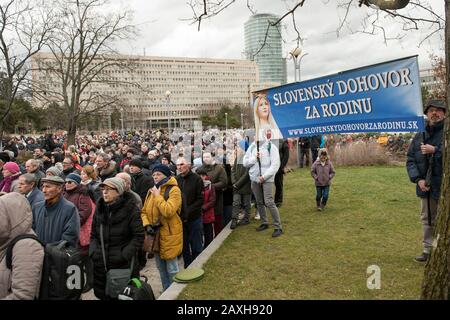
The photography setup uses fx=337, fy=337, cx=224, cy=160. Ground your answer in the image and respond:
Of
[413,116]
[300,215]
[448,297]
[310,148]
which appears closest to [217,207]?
[300,215]

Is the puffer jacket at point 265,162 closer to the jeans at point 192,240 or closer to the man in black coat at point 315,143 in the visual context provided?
the jeans at point 192,240

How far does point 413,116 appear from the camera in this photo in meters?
4.05

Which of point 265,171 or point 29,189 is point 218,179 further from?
point 29,189

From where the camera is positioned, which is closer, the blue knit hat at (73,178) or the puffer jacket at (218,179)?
the blue knit hat at (73,178)

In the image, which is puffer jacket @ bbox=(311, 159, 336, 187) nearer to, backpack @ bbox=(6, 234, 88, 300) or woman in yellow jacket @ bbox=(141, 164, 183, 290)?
woman in yellow jacket @ bbox=(141, 164, 183, 290)

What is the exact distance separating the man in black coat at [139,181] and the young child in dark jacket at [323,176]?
12.5 feet

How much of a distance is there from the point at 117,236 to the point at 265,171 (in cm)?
318

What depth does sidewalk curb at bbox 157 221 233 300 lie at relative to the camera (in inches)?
156

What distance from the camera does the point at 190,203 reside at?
5078 millimetres

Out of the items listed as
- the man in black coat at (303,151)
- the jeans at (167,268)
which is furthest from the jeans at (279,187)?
the man in black coat at (303,151)

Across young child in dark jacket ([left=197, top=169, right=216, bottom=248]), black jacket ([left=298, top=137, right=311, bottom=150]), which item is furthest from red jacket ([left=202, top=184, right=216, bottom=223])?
black jacket ([left=298, top=137, right=311, bottom=150])

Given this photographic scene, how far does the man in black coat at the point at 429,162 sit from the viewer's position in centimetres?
412

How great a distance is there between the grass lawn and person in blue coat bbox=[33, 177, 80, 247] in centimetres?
150

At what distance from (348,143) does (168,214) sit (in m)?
14.5
